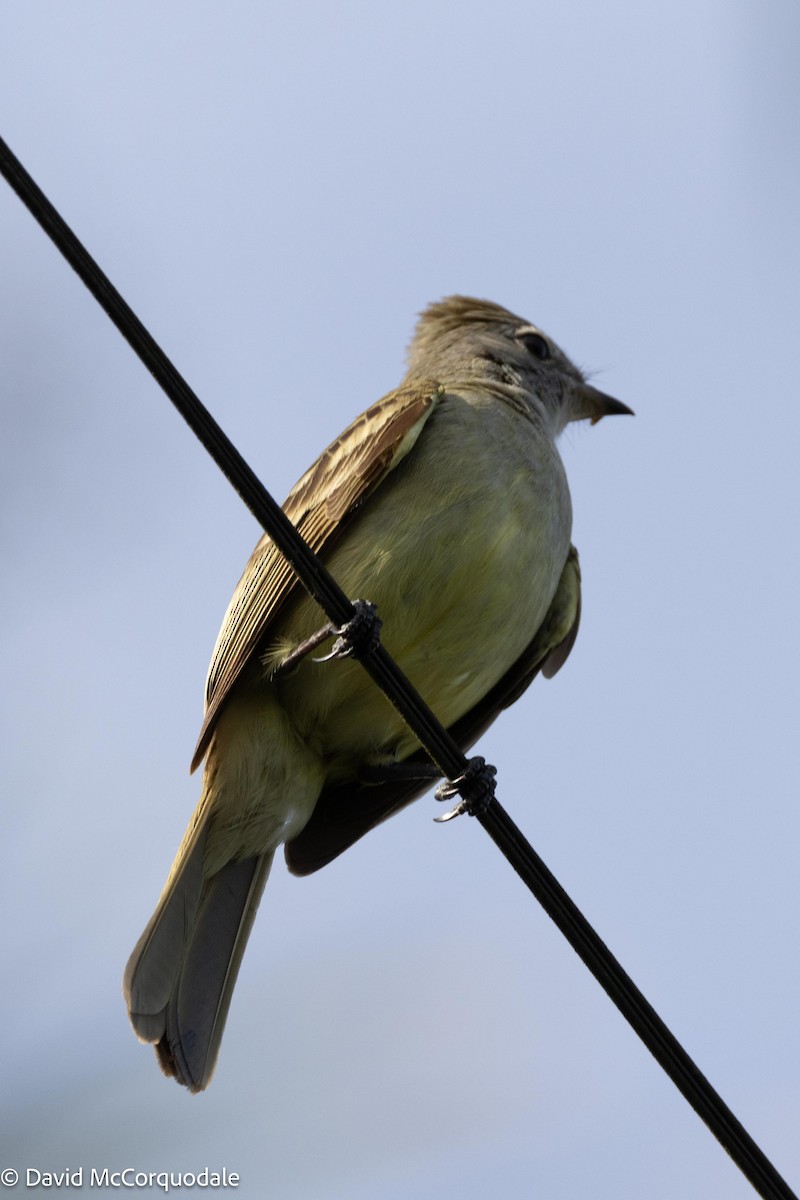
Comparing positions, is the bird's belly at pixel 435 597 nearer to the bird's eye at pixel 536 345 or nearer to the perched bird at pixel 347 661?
the perched bird at pixel 347 661

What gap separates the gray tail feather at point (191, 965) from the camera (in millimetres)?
5664

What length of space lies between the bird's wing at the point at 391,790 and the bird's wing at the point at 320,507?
74 centimetres

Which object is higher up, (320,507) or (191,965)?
(320,507)

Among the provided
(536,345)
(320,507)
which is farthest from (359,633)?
(536,345)

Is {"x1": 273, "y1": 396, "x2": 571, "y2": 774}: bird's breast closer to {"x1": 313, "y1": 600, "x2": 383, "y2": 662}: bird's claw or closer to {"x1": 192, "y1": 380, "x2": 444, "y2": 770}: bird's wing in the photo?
{"x1": 192, "y1": 380, "x2": 444, "y2": 770}: bird's wing

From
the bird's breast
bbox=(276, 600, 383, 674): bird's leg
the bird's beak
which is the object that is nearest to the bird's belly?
the bird's breast

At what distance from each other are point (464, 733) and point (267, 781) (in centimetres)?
115

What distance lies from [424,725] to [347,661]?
1.69 meters

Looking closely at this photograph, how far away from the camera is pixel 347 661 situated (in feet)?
18.9

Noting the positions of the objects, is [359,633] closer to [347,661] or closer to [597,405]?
[347,661]

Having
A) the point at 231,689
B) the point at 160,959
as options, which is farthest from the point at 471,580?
the point at 160,959

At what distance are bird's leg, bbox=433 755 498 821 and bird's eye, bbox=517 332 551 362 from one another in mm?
3364

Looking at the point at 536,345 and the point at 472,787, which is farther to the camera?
the point at 536,345

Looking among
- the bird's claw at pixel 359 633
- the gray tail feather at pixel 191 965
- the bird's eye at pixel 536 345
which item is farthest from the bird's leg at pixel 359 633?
the bird's eye at pixel 536 345
